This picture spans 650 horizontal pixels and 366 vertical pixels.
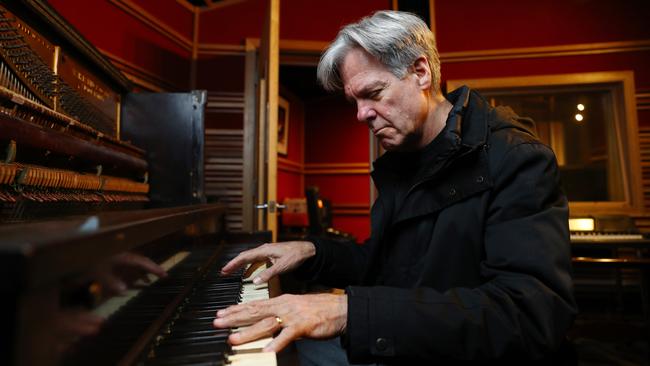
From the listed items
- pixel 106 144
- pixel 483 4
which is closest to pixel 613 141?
pixel 483 4

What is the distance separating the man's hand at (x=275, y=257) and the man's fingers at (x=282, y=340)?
460 millimetres

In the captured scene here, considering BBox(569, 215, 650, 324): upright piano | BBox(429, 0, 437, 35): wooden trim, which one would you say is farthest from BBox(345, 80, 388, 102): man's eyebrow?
BBox(429, 0, 437, 35): wooden trim

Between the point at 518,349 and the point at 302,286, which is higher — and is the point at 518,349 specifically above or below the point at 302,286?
above

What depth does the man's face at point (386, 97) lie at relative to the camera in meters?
1.49

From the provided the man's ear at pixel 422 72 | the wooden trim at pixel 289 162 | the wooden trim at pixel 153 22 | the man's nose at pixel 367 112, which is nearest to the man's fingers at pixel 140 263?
the man's nose at pixel 367 112

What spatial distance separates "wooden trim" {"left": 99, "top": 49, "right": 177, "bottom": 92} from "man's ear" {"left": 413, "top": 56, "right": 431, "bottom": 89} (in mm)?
3197

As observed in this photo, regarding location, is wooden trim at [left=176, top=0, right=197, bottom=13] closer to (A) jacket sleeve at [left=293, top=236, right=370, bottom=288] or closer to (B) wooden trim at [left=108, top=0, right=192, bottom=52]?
(B) wooden trim at [left=108, top=0, right=192, bottom=52]

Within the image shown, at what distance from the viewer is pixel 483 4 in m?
5.07

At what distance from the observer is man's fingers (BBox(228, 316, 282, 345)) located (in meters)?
0.79

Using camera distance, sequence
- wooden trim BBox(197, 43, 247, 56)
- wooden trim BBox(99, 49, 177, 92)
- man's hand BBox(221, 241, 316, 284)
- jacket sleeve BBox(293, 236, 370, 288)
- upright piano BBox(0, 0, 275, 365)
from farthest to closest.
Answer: wooden trim BBox(197, 43, 247, 56), wooden trim BBox(99, 49, 177, 92), jacket sleeve BBox(293, 236, 370, 288), man's hand BBox(221, 241, 316, 284), upright piano BBox(0, 0, 275, 365)

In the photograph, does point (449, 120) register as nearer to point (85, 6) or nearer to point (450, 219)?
point (450, 219)

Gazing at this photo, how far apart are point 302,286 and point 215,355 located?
9.53ft

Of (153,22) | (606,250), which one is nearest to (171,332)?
(153,22)

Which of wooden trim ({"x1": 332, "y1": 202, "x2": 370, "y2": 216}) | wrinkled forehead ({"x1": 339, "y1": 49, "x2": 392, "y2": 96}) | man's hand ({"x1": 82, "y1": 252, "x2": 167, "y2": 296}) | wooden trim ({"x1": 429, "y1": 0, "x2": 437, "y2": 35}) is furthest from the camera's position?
wooden trim ({"x1": 332, "y1": 202, "x2": 370, "y2": 216})
